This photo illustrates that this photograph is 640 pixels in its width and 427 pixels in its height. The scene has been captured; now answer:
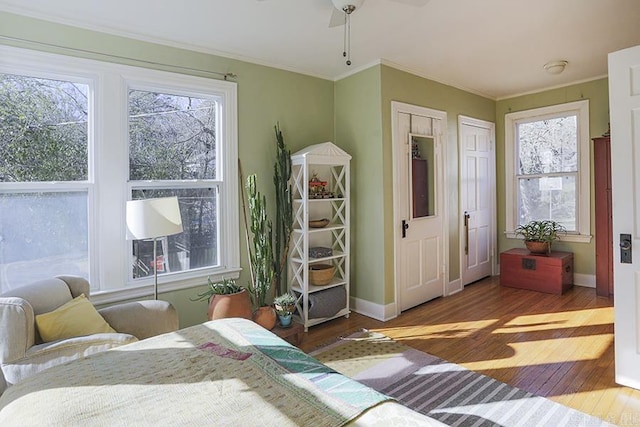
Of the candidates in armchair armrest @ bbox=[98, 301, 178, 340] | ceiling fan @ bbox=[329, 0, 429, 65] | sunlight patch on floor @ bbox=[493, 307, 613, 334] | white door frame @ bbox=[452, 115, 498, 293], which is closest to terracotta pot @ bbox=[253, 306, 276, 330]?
armchair armrest @ bbox=[98, 301, 178, 340]

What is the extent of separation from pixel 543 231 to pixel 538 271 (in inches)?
21.6

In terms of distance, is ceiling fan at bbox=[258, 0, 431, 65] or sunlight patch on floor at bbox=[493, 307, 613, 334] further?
sunlight patch on floor at bbox=[493, 307, 613, 334]

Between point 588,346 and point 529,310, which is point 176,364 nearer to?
point 588,346

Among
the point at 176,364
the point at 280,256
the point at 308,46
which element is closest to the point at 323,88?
the point at 308,46

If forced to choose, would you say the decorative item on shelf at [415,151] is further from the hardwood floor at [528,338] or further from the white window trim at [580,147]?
the white window trim at [580,147]

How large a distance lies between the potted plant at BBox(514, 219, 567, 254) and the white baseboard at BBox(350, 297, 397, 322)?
2222 millimetres

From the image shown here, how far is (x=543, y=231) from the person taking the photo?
4.72 m

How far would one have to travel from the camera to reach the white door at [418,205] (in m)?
3.85

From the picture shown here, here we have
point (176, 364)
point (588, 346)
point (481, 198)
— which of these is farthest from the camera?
point (481, 198)

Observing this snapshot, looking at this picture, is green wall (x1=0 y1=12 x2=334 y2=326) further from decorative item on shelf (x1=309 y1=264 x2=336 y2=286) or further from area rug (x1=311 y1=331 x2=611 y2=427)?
area rug (x1=311 y1=331 x2=611 y2=427)

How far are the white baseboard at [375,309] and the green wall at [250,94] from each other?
124cm

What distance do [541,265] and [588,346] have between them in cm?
170

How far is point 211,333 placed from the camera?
1.73 meters

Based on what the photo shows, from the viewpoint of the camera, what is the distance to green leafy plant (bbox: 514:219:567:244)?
4.68 metres
